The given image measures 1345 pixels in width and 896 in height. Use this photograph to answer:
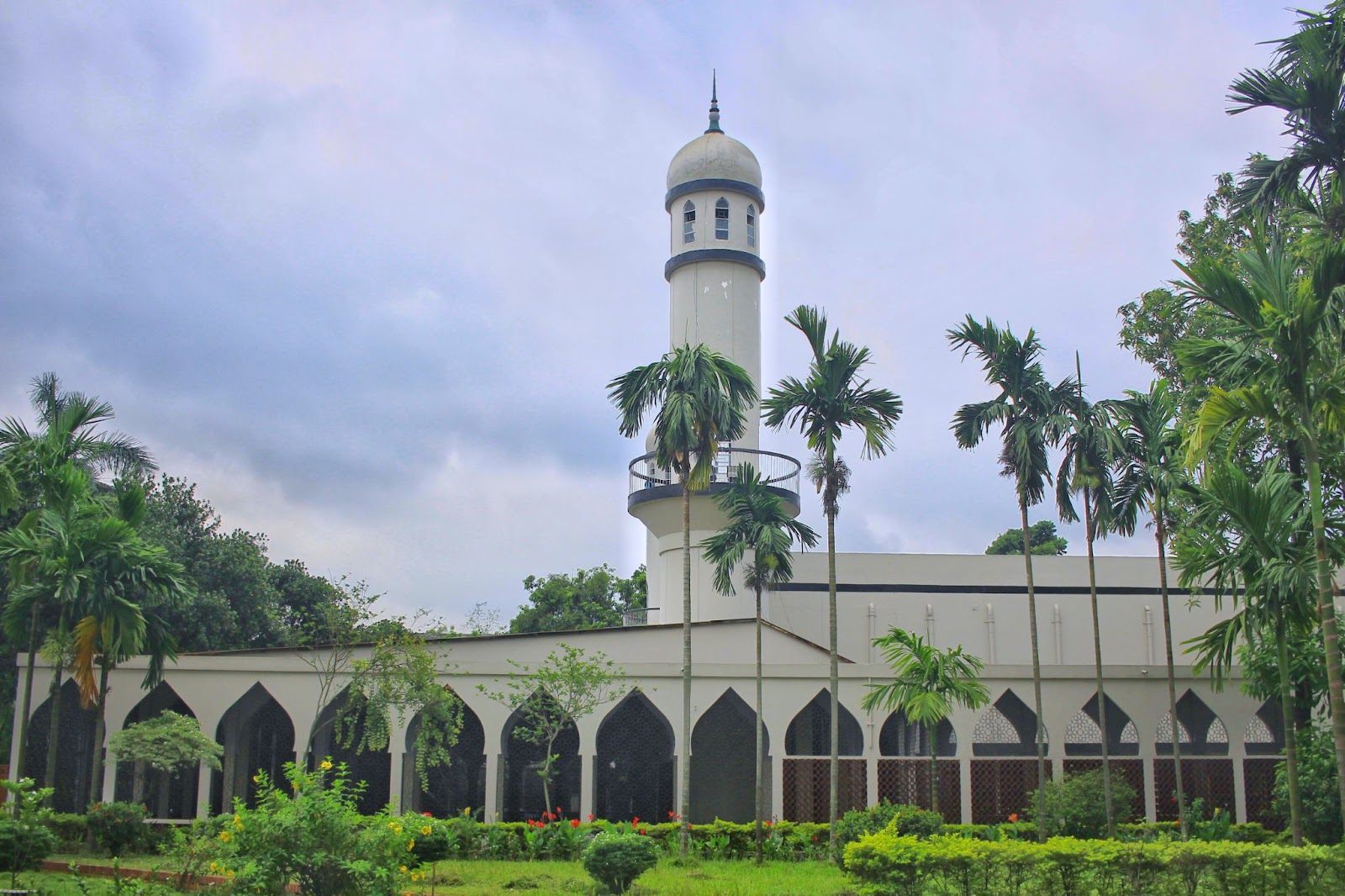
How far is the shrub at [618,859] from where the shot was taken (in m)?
17.0

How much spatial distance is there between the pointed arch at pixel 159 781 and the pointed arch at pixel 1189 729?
22.9 m

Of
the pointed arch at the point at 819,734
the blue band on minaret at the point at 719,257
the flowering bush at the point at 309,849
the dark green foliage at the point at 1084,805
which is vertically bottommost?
the dark green foliage at the point at 1084,805

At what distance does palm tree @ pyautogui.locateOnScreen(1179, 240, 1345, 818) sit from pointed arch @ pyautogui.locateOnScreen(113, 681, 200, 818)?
21942 mm

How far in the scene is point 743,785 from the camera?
33.0 m

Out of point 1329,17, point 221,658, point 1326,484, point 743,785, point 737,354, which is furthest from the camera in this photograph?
point 737,354

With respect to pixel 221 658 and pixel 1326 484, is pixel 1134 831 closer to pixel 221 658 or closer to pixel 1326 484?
pixel 1326 484

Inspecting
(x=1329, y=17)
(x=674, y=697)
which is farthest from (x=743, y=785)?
(x=1329, y=17)

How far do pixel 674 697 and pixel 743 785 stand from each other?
5151mm

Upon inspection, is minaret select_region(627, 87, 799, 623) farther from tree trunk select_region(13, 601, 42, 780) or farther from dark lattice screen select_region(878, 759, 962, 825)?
tree trunk select_region(13, 601, 42, 780)

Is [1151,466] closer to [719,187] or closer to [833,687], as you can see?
[833,687]

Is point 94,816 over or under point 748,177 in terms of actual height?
under

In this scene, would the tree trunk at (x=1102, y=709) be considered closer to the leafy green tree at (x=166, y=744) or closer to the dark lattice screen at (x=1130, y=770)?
the dark lattice screen at (x=1130, y=770)

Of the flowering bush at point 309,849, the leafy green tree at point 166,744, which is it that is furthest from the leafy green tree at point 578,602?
the flowering bush at point 309,849

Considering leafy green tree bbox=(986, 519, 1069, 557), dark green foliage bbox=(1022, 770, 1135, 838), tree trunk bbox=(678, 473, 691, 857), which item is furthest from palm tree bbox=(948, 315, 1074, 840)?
leafy green tree bbox=(986, 519, 1069, 557)
